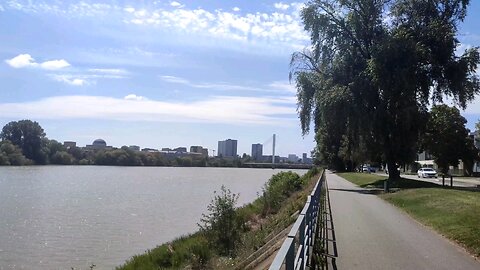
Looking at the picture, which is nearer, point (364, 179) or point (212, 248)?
point (212, 248)

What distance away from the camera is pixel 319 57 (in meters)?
39.8

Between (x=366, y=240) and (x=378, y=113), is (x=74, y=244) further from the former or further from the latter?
(x=378, y=113)

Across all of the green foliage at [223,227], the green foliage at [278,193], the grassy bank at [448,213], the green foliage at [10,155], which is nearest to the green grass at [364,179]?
the green foliage at [278,193]

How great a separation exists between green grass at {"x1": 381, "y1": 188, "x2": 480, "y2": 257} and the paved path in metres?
0.37

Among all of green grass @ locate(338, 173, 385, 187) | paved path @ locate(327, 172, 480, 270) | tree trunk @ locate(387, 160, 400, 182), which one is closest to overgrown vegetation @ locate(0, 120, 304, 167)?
green grass @ locate(338, 173, 385, 187)

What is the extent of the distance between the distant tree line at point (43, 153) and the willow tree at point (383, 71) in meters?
80.1

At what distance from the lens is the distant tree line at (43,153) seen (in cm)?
10356

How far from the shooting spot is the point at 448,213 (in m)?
17.5

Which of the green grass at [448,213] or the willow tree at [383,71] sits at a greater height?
the willow tree at [383,71]

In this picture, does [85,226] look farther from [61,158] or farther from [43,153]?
[61,158]

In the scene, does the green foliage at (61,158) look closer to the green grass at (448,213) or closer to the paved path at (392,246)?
the green grass at (448,213)

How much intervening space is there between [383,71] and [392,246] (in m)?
24.3

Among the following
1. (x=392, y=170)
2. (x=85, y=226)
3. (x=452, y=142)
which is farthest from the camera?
(x=452, y=142)

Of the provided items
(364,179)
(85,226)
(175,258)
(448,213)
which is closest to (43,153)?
(364,179)
